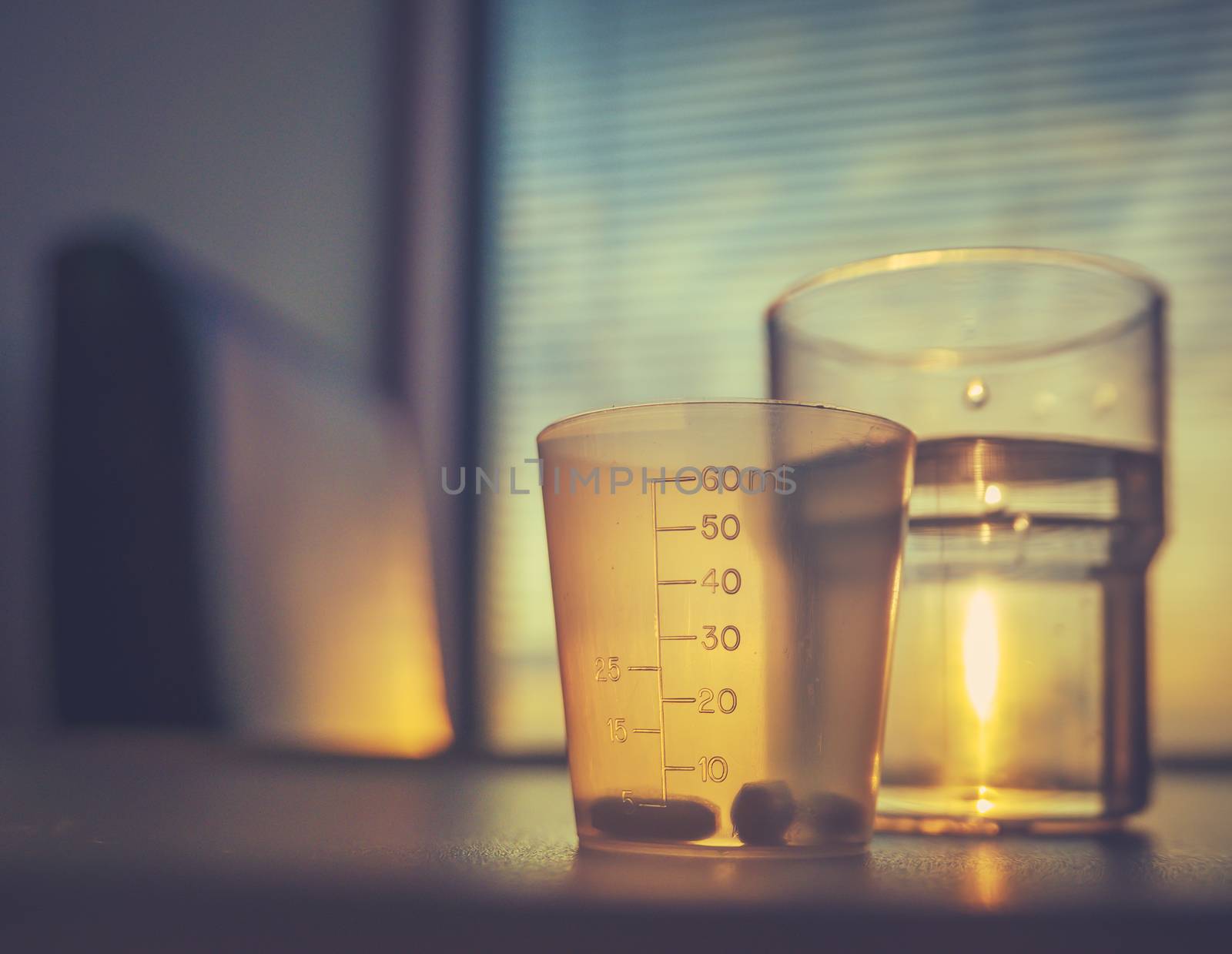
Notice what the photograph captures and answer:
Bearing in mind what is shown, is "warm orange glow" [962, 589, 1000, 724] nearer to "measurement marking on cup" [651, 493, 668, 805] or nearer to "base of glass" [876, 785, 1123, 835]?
"base of glass" [876, 785, 1123, 835]

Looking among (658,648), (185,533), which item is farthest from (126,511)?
(658,648)

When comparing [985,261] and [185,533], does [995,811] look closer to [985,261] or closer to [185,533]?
[985,261]

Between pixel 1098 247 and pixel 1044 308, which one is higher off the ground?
pixel 1098 247

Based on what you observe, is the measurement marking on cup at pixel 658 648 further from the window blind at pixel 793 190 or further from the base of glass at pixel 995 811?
the window blind at pixel 793 190

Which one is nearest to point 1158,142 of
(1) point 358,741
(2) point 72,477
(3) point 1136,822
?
(3) point 1136,822

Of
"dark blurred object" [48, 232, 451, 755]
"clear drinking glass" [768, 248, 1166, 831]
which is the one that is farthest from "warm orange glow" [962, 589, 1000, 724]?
"dark blurred object" [48, 232, 451, 755]

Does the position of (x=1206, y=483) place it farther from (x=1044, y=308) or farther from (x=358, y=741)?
(x=358, y=741)

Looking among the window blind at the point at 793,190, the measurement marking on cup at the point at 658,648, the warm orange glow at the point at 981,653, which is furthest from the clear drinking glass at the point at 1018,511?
the window blind at the point at 793,190
